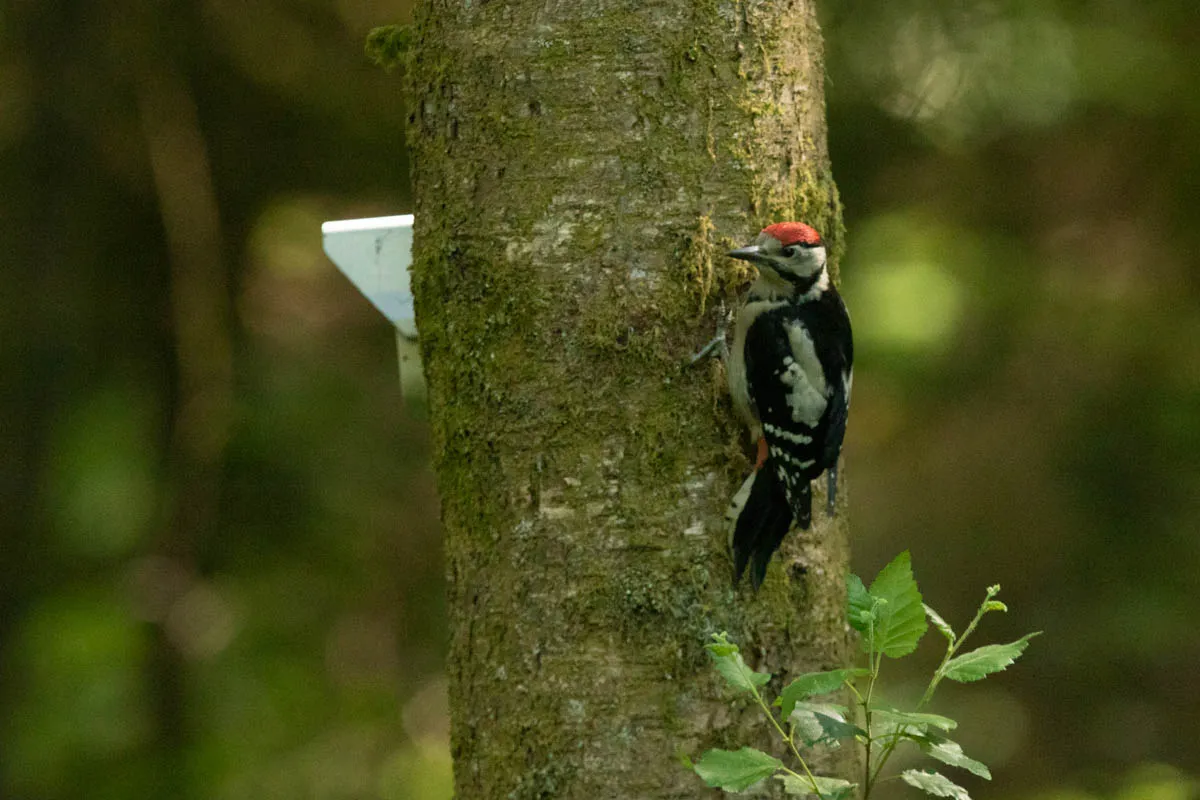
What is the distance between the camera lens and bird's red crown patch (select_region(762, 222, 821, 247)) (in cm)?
206

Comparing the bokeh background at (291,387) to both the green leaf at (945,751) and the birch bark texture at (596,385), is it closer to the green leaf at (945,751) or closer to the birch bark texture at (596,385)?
the birch bark texture at (596,385)

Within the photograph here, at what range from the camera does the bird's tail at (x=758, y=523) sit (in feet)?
6.24

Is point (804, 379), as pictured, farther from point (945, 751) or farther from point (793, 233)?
point (945, 751)

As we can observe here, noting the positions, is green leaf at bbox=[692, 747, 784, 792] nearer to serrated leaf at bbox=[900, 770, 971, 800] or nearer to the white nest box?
serrated leaf at bbox=[900, 770, 971, 800]

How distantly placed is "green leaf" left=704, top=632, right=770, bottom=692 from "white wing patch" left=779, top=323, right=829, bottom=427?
837mm

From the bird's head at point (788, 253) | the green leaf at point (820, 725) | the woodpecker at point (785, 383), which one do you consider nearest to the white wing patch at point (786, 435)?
the woodpecker at point (785, 383)

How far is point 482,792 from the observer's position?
196 cm

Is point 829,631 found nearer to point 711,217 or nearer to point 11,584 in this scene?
point 711,217

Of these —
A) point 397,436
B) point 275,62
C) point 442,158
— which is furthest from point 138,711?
point 442,158

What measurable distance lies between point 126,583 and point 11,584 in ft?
1.63

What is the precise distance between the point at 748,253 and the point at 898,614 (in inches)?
28.3

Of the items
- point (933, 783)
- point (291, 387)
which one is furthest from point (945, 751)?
point (291, 387)

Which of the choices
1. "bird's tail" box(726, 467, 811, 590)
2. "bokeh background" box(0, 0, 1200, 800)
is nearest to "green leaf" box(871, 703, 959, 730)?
"bird's tail" box(726, 467, 811, 590)

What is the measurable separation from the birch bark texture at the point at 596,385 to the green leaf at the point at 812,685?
0.45 m
